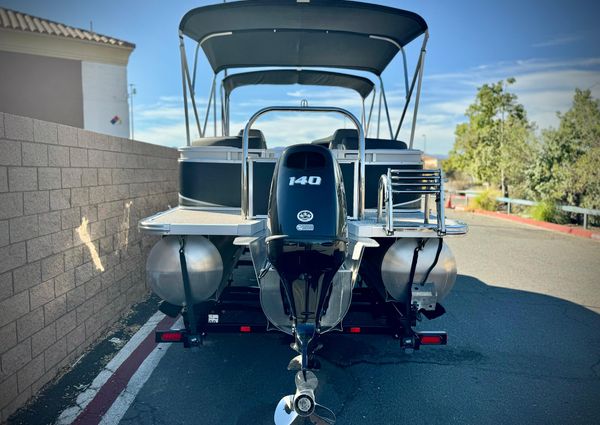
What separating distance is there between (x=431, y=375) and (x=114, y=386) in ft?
8.77

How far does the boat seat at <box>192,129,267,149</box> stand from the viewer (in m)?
4.60

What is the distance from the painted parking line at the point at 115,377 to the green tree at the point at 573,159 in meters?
13.8

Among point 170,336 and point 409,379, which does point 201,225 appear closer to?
point 170,336

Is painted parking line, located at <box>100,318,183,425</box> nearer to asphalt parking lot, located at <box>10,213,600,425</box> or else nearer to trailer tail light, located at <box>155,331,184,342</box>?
asphalt parking lot, located at <box>10,213,600,425</box>

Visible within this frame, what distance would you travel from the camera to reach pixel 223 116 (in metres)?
6.95

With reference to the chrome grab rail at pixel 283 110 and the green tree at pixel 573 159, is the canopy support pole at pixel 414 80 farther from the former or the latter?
the green tree at pixel 573 159

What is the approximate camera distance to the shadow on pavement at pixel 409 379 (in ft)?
10.2

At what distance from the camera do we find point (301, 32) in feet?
17.4

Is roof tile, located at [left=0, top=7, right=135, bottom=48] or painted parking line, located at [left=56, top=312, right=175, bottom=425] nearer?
painted parking line, located at [left=56, top=312, right=175, bottom=425]

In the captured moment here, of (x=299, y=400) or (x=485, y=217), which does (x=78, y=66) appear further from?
(x=299, y=400)

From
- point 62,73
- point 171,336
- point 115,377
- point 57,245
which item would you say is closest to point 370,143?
point 171,336

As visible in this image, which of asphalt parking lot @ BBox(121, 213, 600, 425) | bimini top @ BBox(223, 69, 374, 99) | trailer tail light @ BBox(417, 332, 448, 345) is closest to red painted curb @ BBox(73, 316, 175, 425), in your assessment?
asphalt parking lot @ BBox(121, 213, 600, 425)

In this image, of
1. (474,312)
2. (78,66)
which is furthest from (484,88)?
(474,312)

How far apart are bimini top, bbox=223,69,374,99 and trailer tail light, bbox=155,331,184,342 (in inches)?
182
